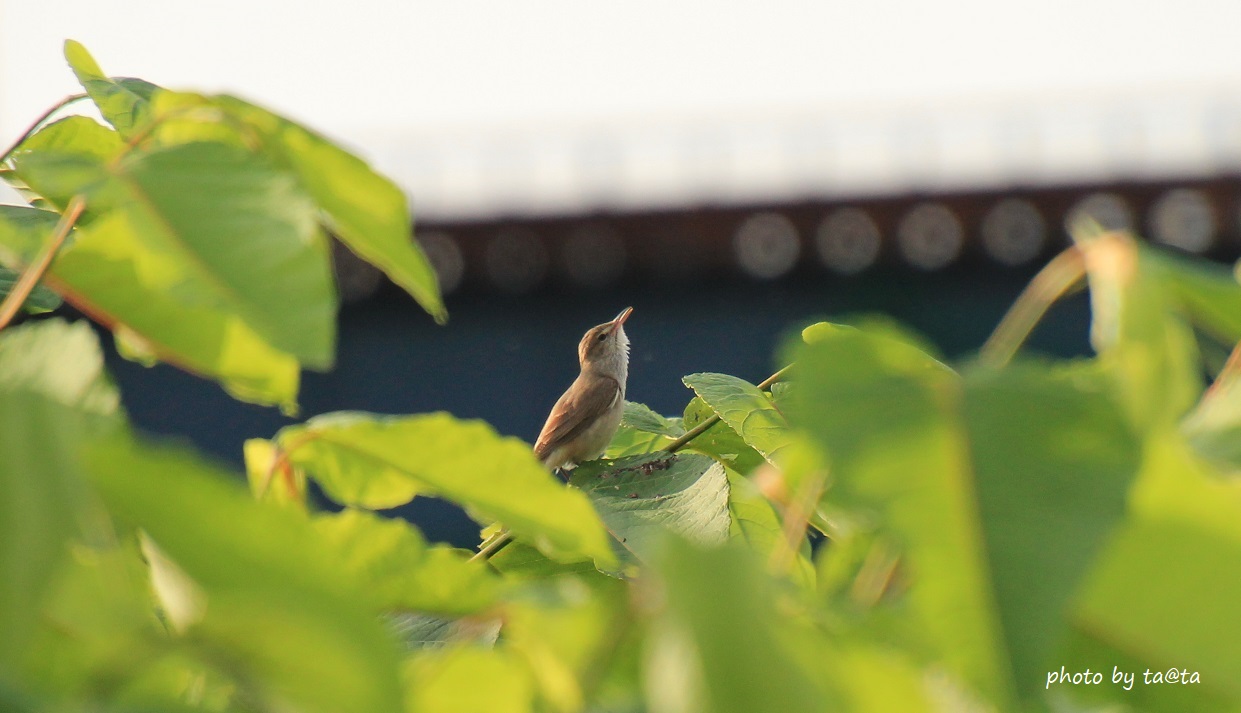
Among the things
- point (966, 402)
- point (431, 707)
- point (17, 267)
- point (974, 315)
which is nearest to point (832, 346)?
point (966, 402)

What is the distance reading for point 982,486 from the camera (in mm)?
605

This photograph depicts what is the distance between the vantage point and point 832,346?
642 millimetres

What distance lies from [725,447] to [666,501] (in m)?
0.21

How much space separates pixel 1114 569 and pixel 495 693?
0.36m

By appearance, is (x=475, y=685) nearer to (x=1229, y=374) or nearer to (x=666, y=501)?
(x=1229, y=374)

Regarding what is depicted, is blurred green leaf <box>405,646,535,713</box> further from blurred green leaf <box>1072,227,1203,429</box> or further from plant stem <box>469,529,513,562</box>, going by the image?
plant stem <box>469,529,513,562</box>

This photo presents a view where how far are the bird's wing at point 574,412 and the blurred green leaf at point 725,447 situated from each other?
11.6ft

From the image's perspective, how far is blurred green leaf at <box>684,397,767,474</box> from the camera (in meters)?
1.59

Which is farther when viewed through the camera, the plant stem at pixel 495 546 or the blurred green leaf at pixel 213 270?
the plant stem at pixel 495 546

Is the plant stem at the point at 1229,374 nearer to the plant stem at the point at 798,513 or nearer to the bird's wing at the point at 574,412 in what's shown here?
the plant stem at the point at 798,513

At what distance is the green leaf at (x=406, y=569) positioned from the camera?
0.85 metres

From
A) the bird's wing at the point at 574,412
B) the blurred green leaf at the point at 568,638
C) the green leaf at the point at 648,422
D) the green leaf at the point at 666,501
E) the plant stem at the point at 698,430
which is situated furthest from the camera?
the bird's wing at the point at 574,412

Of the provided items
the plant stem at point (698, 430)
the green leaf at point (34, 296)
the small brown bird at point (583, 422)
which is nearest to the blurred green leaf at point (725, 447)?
the plant stem at point (698, 430)

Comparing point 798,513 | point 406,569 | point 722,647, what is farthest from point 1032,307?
point 406,569
